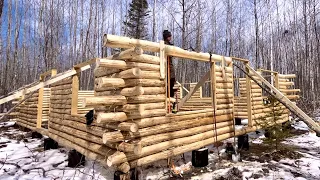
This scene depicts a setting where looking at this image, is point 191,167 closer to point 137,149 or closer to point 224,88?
point 137,149

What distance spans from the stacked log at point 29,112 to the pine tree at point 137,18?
18.1 meters

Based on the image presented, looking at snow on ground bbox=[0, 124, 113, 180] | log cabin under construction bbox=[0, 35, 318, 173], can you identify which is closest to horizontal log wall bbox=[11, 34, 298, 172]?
log cabin under construction bbox=[0, 35, 318, 173]

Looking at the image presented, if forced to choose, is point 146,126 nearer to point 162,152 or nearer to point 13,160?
point 162,152

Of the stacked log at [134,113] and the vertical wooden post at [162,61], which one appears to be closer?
the stacked log at [134,113]

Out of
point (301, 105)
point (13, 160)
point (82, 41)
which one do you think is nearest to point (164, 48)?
point (13, 160)

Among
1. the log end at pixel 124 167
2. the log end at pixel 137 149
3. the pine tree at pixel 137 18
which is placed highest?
the pine tree at pixel 137 18

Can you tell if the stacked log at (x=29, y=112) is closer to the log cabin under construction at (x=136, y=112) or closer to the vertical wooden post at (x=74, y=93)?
the log cabin under construction at (x=136, y=112)

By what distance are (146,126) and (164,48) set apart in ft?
5.99

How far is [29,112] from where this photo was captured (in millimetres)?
10328

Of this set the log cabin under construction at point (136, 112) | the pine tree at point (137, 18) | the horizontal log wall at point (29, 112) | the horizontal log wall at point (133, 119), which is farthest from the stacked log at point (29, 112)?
the pine tree at point (137, 18)

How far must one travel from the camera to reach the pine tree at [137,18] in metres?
27.2

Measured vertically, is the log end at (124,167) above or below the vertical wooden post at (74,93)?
below

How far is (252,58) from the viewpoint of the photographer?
35281 millimetres

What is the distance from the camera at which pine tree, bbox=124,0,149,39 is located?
27.2 meters
